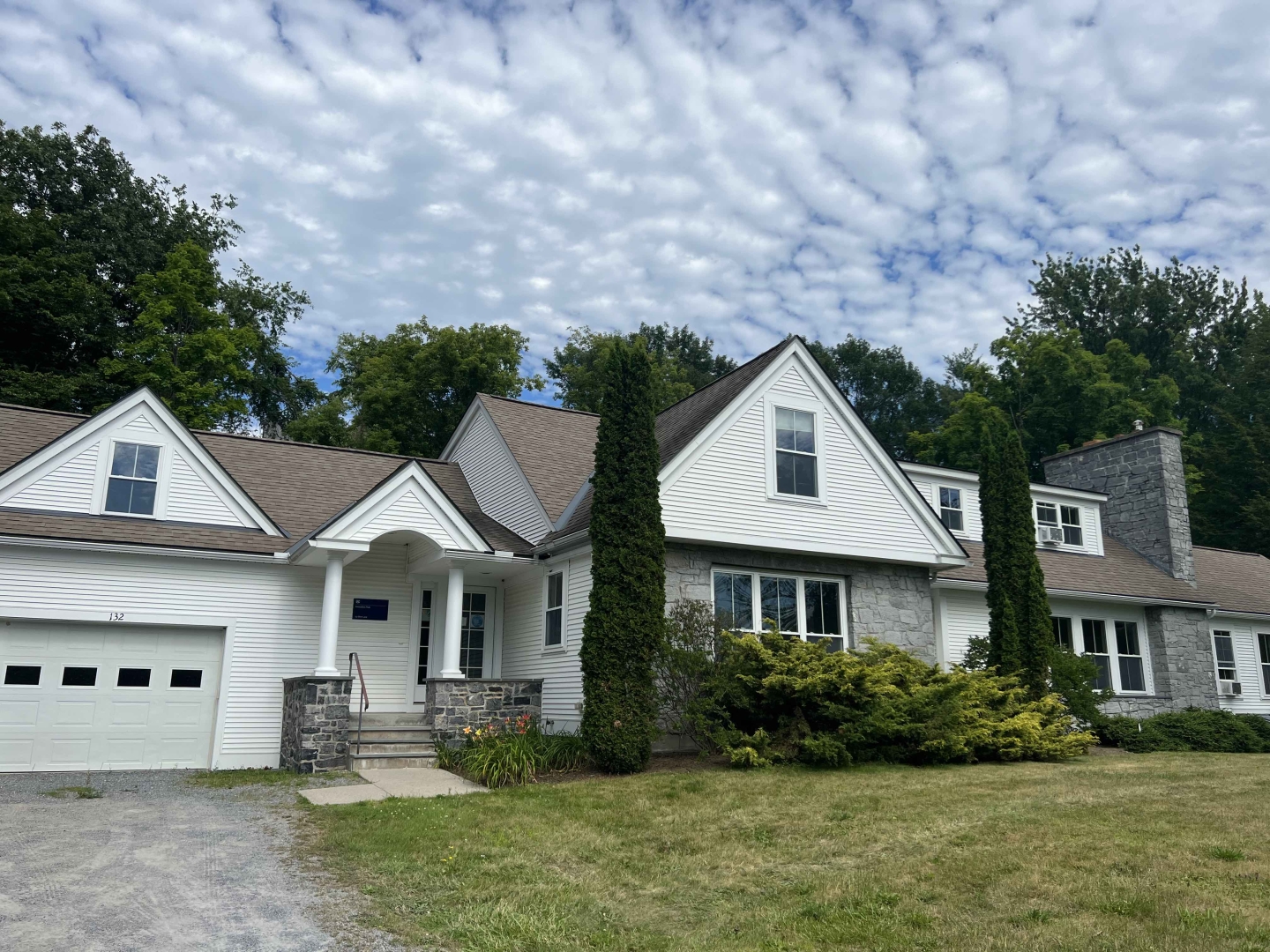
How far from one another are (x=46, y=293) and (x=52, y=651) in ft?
62.5

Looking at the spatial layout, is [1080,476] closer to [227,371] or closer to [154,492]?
[154,492]

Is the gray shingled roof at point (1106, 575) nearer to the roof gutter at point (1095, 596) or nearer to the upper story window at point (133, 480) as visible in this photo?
the roof gutter at point (1095, 596)

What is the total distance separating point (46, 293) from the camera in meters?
28.0

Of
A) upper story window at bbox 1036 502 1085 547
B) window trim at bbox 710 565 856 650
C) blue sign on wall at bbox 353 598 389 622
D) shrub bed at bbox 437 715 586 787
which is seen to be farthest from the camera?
upper story window at bbox 1036 502 1085 547

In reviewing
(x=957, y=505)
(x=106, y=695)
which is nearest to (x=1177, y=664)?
(x=957, y=505)

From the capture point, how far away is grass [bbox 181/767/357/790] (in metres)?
11.6

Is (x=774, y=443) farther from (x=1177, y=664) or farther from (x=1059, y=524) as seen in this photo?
(x=1177, y=664)

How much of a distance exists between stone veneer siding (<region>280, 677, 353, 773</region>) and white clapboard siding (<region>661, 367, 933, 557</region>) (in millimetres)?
5184

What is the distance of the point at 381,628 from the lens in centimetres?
1577

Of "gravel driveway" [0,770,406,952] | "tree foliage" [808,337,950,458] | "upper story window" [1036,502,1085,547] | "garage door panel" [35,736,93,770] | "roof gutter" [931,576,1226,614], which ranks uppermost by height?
"tree foliage" [808,337,950,458]

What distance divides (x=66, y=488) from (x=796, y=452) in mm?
11052

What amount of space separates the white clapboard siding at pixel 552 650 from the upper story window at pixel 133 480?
5.96m

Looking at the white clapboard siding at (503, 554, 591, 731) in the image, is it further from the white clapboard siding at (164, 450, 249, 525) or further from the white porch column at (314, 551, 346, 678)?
the white clapboard siding at (164, 450, 249, 525)

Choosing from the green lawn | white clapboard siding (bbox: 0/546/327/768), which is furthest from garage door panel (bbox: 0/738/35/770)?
the green lawn
